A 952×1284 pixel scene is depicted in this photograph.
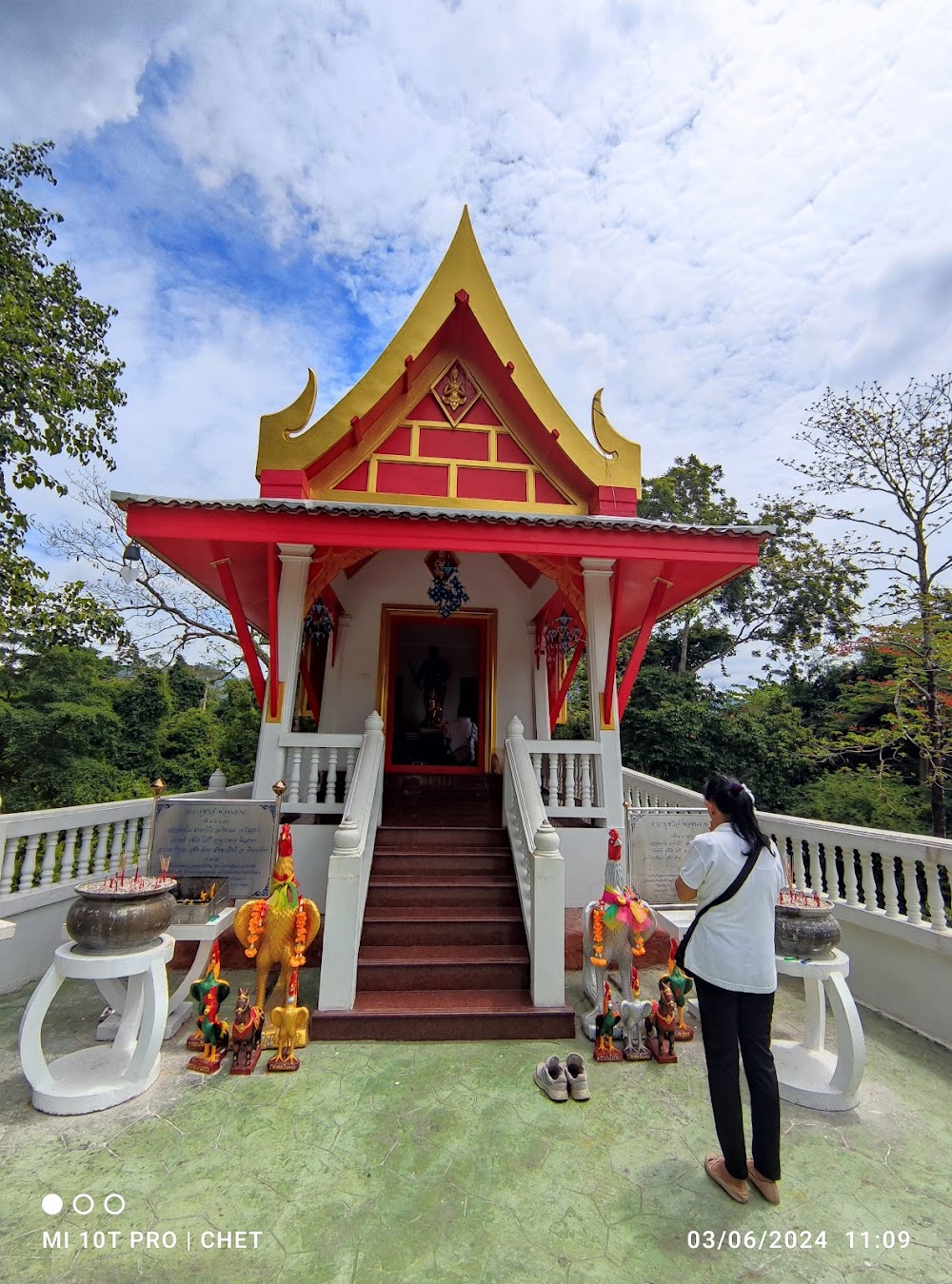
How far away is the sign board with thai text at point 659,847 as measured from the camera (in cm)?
401

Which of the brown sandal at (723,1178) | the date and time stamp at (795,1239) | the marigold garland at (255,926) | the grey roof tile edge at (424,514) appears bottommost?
the date and time stamp at (795,1239)

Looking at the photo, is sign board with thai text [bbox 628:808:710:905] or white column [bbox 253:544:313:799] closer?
sign board with thai text [bbox 628:808:710:905]

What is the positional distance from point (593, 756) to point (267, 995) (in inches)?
120

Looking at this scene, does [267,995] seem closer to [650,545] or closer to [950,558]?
[650,545]

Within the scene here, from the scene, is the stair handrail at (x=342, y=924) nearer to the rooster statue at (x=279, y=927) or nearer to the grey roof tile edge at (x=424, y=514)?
the rooster statue at (x=279, y=927)

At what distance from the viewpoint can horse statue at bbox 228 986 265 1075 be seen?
2.98 m

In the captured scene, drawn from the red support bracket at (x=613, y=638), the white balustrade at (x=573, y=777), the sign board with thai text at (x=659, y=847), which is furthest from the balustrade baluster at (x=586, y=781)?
the sign board with thai text at (x=659, y=847)

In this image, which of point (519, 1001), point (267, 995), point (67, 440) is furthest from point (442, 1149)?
point (67, 440)

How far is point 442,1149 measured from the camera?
95.4 inches

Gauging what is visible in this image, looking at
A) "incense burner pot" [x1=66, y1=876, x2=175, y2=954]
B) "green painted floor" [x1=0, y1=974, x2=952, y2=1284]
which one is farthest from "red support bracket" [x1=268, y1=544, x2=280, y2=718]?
"green painted floor" [x1=0, y1=974, x2=952, y2=1284]

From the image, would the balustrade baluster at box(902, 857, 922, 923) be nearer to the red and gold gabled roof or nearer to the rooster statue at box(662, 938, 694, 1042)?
the rooster statue at box(662, 938, 694, 1042)

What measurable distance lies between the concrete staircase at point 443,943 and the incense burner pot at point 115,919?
3.63 feet

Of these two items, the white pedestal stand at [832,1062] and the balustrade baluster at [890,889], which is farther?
the balustrade baluster at [890,889]

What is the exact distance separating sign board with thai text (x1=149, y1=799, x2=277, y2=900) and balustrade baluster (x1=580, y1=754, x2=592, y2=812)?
8.26 feet
